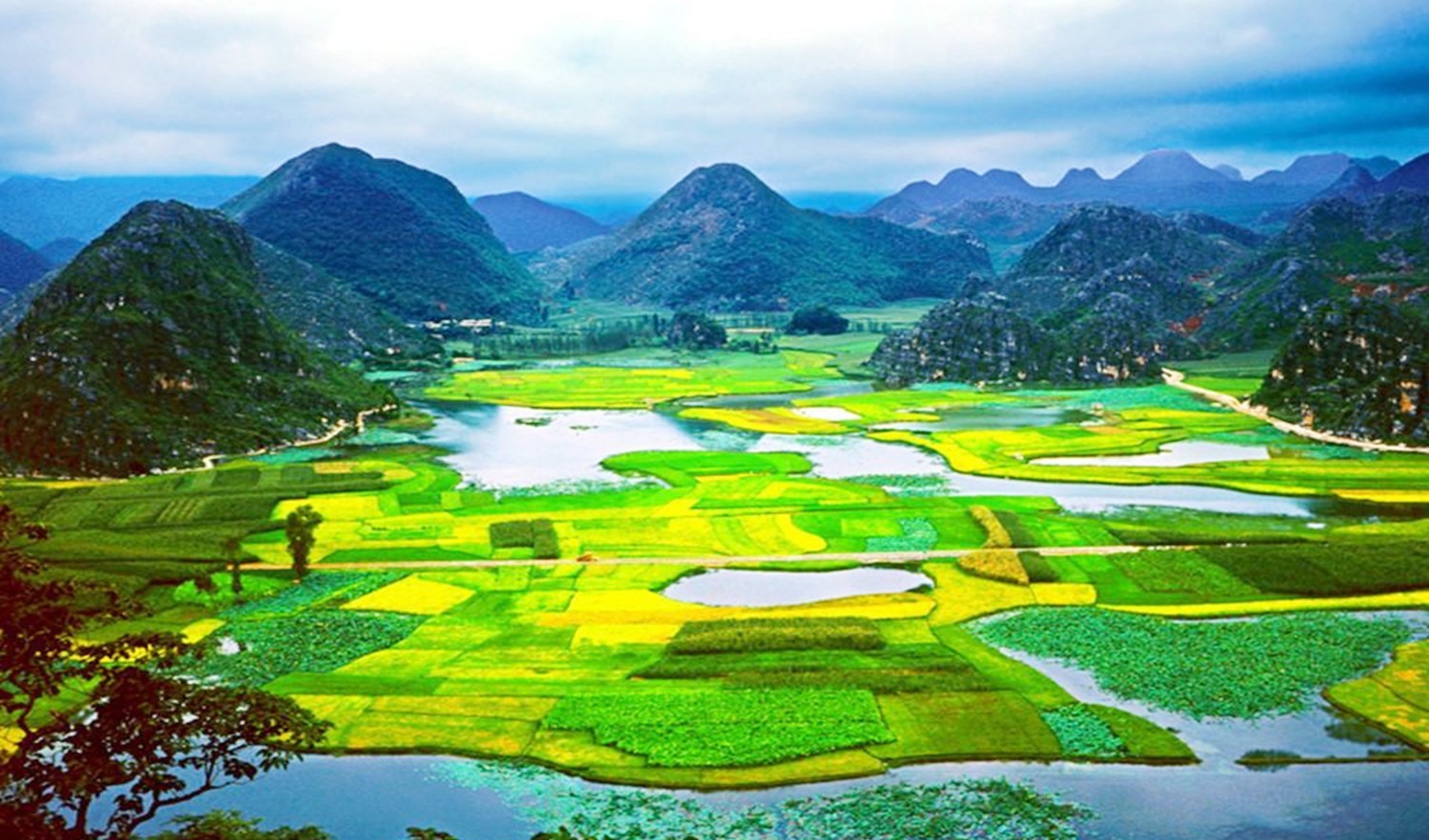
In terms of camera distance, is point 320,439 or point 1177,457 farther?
point 320,439

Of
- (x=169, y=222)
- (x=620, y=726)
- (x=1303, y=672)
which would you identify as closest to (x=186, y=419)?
(x=169, y=222)

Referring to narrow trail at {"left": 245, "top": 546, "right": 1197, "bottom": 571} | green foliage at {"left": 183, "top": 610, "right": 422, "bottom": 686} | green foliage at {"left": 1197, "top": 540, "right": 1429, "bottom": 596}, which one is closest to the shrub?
narrow trail at {"left": 245, "top": 546, "right": 1197, "bottom": 571}

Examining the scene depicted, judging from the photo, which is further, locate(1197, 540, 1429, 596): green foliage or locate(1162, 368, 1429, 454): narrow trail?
→ locate(1162, 368, 1429, 454): narrow trail

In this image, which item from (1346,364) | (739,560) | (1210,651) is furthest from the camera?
(1346,364)

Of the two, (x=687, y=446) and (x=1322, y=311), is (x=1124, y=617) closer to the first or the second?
(x=687, y=446)

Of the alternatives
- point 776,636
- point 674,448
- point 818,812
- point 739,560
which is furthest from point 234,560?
point 674,448

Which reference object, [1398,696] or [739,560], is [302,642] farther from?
[1398,696]

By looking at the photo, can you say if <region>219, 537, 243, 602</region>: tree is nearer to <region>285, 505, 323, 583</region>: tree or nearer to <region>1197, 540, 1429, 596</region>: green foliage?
<region>285, 505, 323, 583</region>: tree

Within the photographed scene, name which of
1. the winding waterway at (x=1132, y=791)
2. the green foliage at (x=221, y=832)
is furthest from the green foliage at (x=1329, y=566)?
the green foliage at (x=221, y=832)

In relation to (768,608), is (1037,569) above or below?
above
